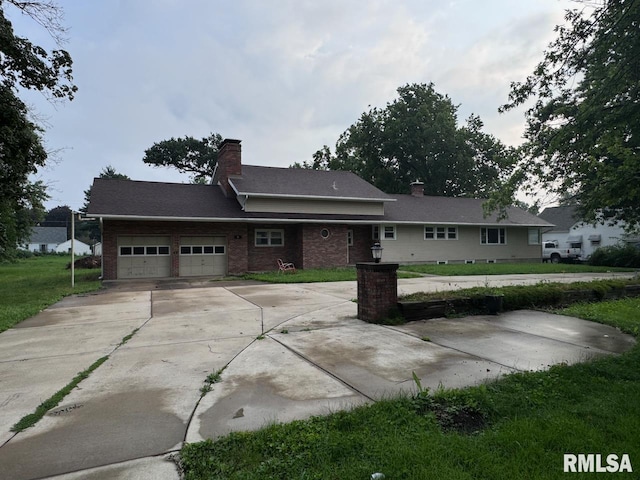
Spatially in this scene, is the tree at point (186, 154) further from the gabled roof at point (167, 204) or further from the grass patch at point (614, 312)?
the grass patch at point (614, 312)

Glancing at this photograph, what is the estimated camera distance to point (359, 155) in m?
41.2

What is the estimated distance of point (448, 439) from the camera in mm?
3020

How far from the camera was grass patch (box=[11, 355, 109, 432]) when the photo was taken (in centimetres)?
346

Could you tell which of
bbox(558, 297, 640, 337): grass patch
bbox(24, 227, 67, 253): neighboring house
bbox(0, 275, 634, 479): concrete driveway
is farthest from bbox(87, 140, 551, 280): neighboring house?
bbox(24, 227, 67, 253): neighboring house

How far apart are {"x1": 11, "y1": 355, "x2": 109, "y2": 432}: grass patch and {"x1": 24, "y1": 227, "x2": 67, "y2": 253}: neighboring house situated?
82.3 metres

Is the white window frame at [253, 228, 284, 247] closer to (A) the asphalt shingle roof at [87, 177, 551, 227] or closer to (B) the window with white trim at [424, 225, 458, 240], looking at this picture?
(A) the asphalt shingle roof at [87, 177, 551, 227]

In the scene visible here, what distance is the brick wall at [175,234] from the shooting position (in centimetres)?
1803

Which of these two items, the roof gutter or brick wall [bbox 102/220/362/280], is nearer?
the roof gutter

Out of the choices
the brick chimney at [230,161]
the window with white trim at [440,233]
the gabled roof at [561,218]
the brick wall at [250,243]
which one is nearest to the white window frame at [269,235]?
the brick wall at [250,243]

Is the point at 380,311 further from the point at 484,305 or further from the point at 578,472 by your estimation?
the point at 578,472

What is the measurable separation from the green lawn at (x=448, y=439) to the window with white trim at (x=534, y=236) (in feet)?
90.0

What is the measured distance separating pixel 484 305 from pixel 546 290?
1959 millimetres

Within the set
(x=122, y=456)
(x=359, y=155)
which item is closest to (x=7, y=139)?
(x=122, y=456)

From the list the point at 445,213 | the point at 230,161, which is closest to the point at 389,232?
the point at 445,213
